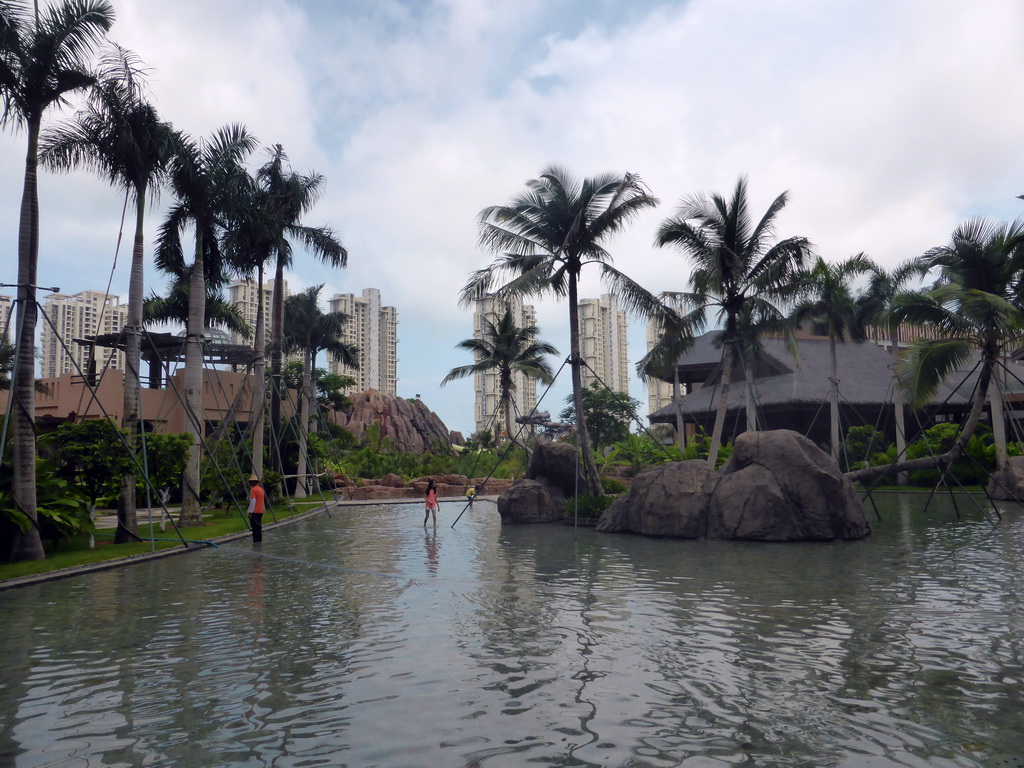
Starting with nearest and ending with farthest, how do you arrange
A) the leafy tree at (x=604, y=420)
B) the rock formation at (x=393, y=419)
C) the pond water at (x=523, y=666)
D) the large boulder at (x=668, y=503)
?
the pond water at (x=523, y=666)
the large boulder at (x=668, y=503)
the leafy tree at (x=604, y=420)
the rock formation at (x=393, y=419)

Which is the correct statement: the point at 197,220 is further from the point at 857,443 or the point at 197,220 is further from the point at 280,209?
the point at 857,443

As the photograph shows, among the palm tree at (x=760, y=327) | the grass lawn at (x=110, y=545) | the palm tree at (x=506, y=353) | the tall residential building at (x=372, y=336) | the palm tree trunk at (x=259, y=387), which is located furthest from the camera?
the tall residential building at (x=372, y=336)

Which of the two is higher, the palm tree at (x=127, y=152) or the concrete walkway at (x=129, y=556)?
the palm tree at (x=127, y=152)

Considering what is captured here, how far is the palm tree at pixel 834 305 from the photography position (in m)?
36.4

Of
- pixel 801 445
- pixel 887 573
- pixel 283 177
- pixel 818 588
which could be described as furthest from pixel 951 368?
pixel 283 177

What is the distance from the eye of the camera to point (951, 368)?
78.4 feet

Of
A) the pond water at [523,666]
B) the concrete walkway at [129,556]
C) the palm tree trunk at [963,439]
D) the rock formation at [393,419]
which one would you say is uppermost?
the rock formation at [393,419]

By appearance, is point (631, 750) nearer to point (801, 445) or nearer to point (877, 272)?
point (801, 445)

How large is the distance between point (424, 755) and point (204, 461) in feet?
86.7

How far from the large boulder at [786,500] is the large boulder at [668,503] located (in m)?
0.37

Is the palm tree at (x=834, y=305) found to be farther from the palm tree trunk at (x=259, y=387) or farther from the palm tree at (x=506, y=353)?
the palm tree trunk at (x=259, y=387)

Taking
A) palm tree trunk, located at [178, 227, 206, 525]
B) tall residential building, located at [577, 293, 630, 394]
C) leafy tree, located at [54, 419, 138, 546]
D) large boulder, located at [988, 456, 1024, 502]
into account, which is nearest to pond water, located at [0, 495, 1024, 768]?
leafy tree, located at [54, 419, 138, 546]

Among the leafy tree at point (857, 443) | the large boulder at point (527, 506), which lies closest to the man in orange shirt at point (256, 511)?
the large boulder at point (527, 506)

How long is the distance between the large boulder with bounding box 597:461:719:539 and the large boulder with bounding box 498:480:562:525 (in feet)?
11.3
